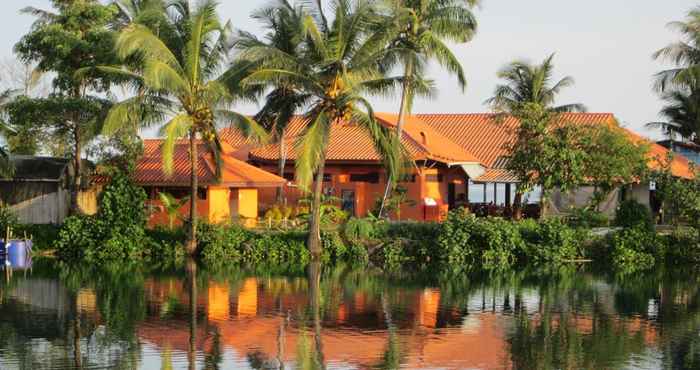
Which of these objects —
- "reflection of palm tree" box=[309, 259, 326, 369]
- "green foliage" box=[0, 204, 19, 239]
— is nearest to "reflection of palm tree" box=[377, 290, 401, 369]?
"reflection of palm tree" box=[309, 259, 326, 369]

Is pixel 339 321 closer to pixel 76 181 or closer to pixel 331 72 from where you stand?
pixel 331 72

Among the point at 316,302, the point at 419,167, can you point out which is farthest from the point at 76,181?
the point at 316,302

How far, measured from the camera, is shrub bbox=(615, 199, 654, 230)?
34.1 m

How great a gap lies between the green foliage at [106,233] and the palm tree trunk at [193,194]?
1666mm

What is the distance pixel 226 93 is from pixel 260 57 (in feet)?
6.27

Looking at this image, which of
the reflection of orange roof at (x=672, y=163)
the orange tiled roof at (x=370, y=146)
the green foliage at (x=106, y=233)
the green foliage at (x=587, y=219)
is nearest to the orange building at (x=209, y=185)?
the green foliage at (x=106, y=233)

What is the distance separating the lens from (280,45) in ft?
104

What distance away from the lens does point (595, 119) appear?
48406 millimetres

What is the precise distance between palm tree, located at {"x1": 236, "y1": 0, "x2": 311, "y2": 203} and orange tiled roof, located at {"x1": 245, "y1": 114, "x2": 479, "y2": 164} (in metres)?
Answer: 7.58

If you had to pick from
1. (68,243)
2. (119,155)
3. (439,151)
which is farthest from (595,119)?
(68,243)

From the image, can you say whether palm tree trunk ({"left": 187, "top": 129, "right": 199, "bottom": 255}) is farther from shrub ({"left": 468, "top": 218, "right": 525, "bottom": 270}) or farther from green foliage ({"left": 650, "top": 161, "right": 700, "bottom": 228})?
green foliage ({"left": 650, "top": 161, "right": 700, "bottom": 228})

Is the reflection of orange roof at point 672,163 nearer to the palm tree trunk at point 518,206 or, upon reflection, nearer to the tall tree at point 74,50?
the palm tree trunk at point 518,206

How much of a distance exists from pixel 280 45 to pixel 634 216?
12.8m

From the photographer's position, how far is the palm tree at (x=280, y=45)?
30.7m
